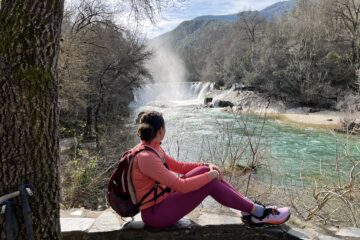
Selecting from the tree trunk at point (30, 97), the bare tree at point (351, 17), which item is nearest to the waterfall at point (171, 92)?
the bare tree at point (351, 17)

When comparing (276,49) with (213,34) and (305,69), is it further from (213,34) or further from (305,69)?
(213,34)

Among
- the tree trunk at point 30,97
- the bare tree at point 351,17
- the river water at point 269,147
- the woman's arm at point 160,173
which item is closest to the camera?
the tree trunk at point 30,97

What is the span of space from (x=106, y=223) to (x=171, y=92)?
113ft

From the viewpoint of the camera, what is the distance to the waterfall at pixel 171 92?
111ft

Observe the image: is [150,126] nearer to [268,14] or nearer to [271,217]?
[271,217]

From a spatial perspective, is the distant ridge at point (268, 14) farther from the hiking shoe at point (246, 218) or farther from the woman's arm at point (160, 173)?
the woman's arm at point (160, 173)

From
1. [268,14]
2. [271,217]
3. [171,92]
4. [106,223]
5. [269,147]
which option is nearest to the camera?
[271,217]

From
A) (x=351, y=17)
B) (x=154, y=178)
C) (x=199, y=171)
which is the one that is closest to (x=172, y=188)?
(x=154, y=178)

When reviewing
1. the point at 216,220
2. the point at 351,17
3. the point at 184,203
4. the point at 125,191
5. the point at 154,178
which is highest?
the point at 351,17

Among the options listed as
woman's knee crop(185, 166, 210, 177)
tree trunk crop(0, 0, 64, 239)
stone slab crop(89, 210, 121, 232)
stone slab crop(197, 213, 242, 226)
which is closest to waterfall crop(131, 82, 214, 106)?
stone slab crop(89, 210, 121, 232)

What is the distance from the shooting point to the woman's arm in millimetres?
2656

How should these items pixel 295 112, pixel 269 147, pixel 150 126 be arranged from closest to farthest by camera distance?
pixel 150 126 → pixel 269 147 → pixel 295 112

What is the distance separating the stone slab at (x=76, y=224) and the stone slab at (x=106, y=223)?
0.05 metres

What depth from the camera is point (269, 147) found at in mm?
12391
